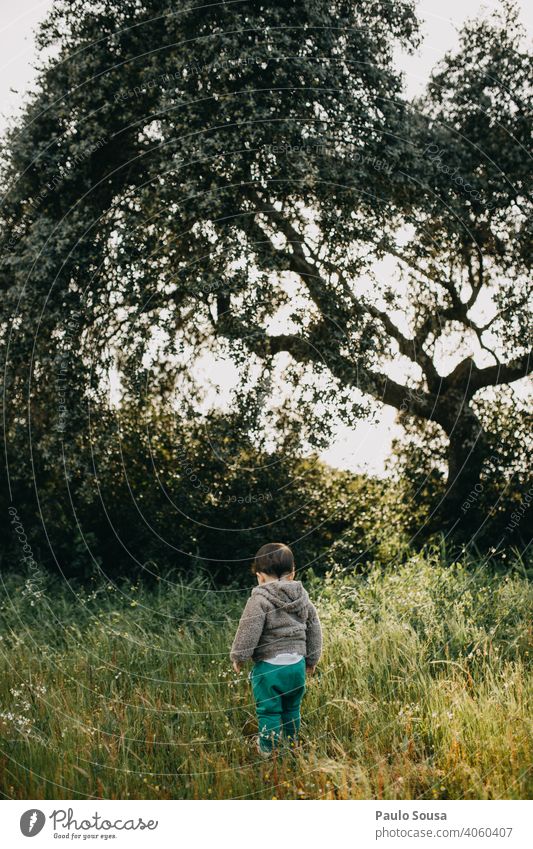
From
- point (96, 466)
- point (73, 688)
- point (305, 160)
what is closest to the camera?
point (73, 688)

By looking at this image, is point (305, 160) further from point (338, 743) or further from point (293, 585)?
point (338, 743)

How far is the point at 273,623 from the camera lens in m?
4.04

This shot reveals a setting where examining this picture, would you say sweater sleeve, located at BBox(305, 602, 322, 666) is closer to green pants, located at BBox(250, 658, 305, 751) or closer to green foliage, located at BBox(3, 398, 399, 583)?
green pants, located at BBox(250, 658, 305, 751)

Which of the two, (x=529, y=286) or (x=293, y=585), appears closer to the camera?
(x=293, y=585)

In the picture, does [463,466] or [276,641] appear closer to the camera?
[276,641]

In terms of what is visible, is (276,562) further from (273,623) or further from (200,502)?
(200,502)

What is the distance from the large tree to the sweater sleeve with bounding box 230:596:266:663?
3.47 meters

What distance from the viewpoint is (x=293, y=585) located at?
4.12 meters

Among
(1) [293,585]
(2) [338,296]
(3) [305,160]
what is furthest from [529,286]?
(1) [293,585]

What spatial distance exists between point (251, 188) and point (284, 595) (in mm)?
4372

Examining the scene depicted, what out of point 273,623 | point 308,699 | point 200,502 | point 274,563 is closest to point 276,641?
point 273,623

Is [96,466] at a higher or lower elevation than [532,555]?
higher

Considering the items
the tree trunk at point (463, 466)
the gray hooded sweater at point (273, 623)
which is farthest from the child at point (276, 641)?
the tree trunk at point (463, 466)

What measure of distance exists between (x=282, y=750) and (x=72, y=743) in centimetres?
131
